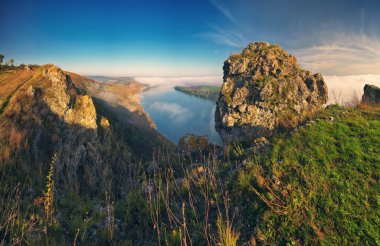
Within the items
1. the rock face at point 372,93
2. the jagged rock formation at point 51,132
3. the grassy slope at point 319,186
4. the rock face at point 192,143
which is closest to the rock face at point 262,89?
the rock face at point 192,143

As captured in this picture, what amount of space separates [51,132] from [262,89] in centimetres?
3739

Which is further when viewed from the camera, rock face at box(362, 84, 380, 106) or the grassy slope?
rock face at box(362, 84, 380, 106)

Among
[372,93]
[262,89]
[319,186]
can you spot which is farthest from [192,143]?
[319,186]

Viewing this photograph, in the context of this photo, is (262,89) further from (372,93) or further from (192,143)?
(372,93)

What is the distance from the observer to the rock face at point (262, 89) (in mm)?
42438

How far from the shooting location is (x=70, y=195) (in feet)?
33.7

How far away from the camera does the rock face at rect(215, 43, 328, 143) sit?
42438 mm

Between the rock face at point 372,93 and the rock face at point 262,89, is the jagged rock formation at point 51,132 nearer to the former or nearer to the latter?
the rock face at point 372,93

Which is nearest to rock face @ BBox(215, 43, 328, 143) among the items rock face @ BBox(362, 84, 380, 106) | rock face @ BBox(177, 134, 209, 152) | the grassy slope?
rock face @ BBox(177, 134, 209, 152)

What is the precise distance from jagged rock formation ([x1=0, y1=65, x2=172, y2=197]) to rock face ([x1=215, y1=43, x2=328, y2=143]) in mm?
26474

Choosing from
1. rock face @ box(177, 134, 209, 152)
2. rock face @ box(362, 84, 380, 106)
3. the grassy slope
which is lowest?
rock face @ box(177, 134, 209, 152)

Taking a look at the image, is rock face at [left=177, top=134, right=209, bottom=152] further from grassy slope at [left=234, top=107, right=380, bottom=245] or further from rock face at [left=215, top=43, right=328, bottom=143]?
grassy slope at [left=234, top=107, right=380, bottom=245]

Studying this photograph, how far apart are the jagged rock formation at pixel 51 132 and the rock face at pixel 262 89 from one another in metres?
26.5

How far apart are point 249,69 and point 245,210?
4494 centimetres
